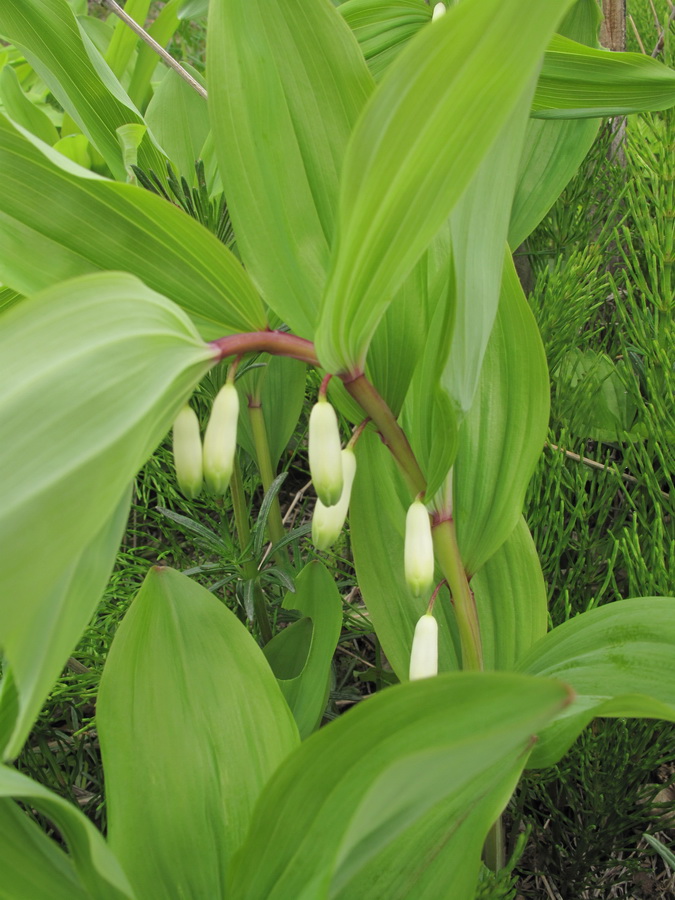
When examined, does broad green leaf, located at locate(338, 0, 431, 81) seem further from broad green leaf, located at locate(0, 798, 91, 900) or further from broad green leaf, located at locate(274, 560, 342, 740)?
broad green leaf, located at locate(0, 798, 91, 900)

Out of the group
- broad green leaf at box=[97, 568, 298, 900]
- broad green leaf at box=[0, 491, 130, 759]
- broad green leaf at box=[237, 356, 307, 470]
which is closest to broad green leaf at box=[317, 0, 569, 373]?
broad green leaf at box=[0, 491, 130, 759]

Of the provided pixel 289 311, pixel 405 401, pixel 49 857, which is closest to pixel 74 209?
pixel 289 311

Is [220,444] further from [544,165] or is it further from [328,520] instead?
[544,165]

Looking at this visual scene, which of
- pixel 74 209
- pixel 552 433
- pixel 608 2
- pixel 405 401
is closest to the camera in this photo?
pixel 74 209

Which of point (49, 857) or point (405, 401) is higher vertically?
point (405, 401)

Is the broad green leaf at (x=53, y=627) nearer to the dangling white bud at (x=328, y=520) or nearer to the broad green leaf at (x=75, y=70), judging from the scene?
the dangling white bud at (x=328, y=520)

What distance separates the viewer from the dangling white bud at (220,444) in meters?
0.50

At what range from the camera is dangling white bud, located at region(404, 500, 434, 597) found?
53 cm

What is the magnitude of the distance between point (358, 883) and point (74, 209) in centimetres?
52

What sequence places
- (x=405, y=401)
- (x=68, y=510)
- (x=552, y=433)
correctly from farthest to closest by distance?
(x=552, y=433)
(x=405, y=401)
(x=68, y=510)

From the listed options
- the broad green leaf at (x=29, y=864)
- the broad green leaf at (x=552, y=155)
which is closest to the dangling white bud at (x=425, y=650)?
the broad green leaf at (x=29, y=864)

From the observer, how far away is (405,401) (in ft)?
2.19

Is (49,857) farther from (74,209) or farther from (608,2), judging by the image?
(608,2)

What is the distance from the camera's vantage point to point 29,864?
527 mm
